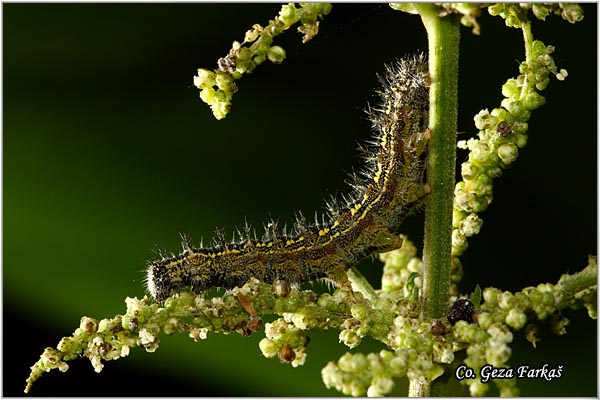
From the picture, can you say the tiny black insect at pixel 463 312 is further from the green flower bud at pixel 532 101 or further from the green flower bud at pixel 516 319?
the green flower bud at pixel 532 101

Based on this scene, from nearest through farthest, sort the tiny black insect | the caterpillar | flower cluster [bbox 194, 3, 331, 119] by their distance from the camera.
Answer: the tiny black insect
flower cluster [bbox 194, 3, 331, 119]
the caterpillar

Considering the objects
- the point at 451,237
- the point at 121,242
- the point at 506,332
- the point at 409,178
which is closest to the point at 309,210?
the point at 121,242

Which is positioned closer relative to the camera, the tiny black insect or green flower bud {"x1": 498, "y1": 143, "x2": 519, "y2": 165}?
the tiny black insect

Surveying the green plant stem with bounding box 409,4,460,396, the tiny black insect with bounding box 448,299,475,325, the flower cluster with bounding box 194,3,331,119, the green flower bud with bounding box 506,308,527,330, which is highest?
the flower cluster with bounding box 194,3,331,119

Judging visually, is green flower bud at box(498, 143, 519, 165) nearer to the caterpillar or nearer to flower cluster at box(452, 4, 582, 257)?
flower cluster at box(452, 4, 582, 257)

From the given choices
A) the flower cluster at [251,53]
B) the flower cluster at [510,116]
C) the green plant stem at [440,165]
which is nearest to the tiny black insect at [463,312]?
the green plant stem at [440,165]

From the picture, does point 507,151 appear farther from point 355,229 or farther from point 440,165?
point 355,229

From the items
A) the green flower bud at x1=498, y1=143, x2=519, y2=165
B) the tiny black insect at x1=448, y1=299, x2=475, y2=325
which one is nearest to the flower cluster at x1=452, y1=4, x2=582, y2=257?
the green flower bud at x1=498, y1=143, x2=519, y2=165
